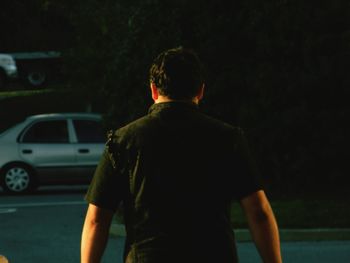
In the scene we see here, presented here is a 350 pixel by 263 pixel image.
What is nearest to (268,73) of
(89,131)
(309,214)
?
(89,131)

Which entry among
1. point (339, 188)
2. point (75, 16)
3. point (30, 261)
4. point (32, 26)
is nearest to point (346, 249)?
point (30, 261)

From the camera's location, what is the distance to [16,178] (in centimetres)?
1933

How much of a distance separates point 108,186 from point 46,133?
15.9 meters

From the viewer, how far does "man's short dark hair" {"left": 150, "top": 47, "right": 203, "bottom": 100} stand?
401cm

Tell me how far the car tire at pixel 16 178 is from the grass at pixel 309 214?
4917mm

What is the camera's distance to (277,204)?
1555 cm

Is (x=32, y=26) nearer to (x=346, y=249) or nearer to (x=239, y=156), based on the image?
(x=346, y=249)

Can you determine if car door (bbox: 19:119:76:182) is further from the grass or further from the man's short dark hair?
the man's short dark hair

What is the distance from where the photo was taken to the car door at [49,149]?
19500mm

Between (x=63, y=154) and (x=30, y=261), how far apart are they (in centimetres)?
871

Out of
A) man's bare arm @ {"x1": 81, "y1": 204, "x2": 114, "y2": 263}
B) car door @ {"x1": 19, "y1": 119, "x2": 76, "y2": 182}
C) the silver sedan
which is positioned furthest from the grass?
man's bare arm @ {"x1": 81, "y1": 204, "x2": 114, "y2": 263}

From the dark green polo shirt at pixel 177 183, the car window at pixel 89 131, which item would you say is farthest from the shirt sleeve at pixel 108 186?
the car window at pixel 89 131

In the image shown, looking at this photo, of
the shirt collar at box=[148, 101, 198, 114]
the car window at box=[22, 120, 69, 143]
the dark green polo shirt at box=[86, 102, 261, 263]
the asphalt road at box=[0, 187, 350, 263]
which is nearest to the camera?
the dark green polo shirt at box=[86, 102, 261, 263]

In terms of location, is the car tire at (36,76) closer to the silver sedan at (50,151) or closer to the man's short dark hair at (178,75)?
the silver sedan at (50,151)
